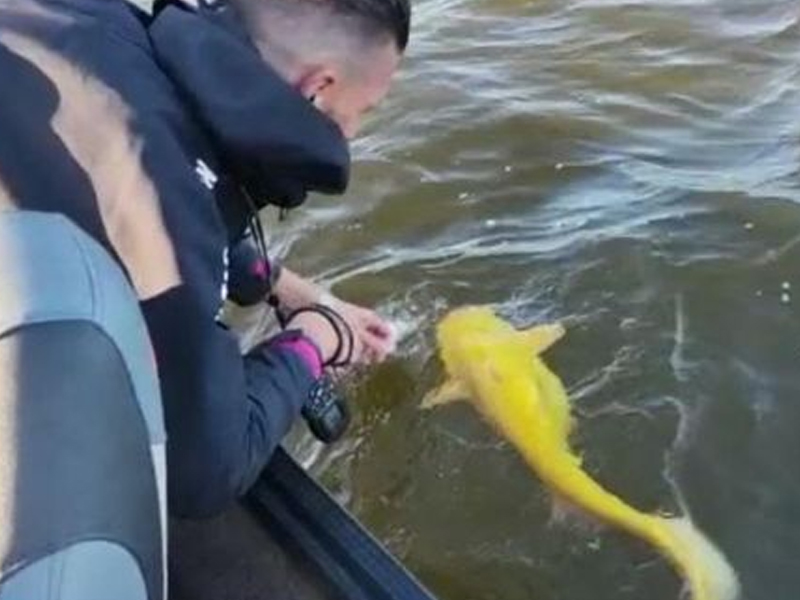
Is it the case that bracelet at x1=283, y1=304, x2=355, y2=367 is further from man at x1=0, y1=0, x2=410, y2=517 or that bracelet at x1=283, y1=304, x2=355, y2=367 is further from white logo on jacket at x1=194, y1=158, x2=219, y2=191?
white logo on jacket at x1=194, y1=158, x2=219, y2=191

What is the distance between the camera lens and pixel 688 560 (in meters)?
3.71

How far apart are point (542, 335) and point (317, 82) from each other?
188 centimetres

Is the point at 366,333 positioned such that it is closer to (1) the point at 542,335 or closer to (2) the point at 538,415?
(2) the point at 538,415

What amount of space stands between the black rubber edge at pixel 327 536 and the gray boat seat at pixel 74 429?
28.5 inches

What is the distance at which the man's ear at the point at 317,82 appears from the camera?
288cm

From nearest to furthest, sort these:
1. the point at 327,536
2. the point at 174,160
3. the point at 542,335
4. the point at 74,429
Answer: the point at 74,429 < the point at 174,160 < the point at 327,536 < the point at 542,335

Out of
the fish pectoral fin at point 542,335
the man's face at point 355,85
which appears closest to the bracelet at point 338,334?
the man's face at point 355,85

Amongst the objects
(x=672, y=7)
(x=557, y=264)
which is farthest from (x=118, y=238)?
(x=672, y=7)

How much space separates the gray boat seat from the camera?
1780 mm

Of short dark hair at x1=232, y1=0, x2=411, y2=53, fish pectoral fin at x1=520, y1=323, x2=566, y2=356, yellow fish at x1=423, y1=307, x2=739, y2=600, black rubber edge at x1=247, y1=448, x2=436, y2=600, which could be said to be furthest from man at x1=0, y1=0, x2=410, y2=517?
fish pectoral fin at x1=520, y1=323, x2=566, y2=356

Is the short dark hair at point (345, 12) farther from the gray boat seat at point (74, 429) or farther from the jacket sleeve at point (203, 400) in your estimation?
the gray boat seat at point (74, 429)

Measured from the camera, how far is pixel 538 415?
13.6 ft

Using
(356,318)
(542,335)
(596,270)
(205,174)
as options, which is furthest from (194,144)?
(596,270)

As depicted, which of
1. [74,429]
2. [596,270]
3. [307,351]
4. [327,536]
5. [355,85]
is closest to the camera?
[74,429]
